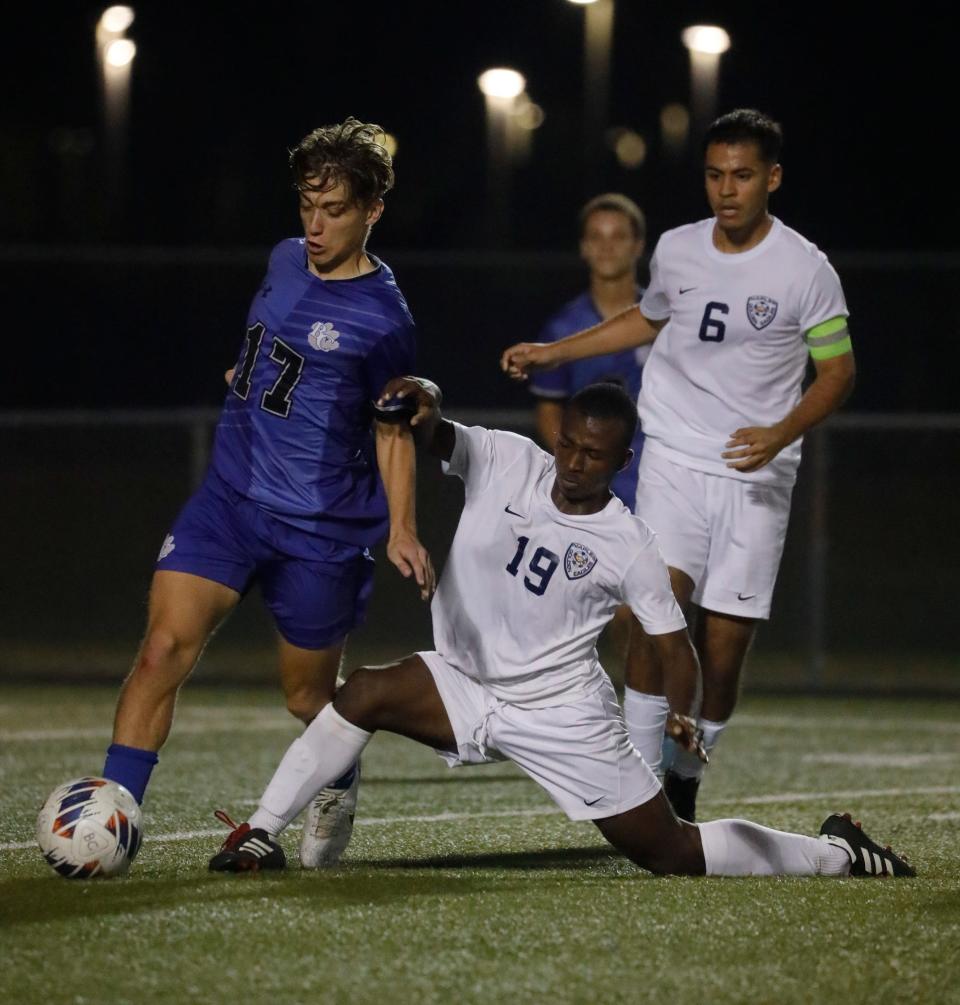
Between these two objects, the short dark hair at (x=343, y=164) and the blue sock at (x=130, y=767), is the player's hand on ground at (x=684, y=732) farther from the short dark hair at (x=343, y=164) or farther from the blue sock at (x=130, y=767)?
the short dark hair at (x=343, y=164)

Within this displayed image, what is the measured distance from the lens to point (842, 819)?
17.3 feet

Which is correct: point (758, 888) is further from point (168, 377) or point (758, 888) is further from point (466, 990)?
point (168, 377)

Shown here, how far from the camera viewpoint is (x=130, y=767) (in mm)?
4957

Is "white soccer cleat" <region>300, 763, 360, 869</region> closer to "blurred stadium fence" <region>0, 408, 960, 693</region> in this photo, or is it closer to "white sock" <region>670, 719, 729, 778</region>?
"white sock" <region>670, 719, 729, 778</region>

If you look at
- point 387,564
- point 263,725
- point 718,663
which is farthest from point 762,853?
point 387,564

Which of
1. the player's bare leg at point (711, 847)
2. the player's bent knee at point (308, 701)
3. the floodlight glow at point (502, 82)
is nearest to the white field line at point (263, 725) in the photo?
the player's bent knee at point (308, 701)

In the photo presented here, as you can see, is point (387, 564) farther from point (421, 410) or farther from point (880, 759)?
point (421, 410)

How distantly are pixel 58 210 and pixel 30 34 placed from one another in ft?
18.4

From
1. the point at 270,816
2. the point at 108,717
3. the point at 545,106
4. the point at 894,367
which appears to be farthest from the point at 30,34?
the point at 270,816

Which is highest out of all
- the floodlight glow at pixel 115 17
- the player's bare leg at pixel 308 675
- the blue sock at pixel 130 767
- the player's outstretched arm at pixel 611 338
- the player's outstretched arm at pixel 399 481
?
the floodlight glow at pixel 115 17

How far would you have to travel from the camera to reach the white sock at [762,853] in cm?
504

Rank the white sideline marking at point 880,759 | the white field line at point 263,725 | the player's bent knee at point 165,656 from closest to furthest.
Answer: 1. the player's bent knee at point 165,656
2. the white sideline marking at point 880,759
3. the white field line at point 263,725

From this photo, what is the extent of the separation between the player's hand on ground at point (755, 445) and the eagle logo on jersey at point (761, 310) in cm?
33

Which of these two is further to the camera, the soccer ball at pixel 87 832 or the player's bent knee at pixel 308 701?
the player's bent knee at pixel 308 701
